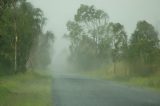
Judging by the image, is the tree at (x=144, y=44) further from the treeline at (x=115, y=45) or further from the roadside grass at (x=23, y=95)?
the roadside grass at (x=23, y=95)

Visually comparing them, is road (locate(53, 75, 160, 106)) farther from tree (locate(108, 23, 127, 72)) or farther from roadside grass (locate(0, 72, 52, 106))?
tree (locate(108, 23, 127, 72))

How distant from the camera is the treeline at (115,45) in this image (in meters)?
54.7

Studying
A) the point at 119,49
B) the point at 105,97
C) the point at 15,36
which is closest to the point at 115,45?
the point at 119,49

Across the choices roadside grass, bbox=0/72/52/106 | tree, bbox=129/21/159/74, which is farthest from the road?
tree, bbox=129/21/159/74

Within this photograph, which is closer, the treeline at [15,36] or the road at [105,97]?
the road at [105,97]

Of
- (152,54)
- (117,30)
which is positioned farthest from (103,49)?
(152,54)

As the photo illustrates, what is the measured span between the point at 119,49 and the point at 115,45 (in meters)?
1.17

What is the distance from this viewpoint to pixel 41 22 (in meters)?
74.1

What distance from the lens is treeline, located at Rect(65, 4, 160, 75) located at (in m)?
54.7

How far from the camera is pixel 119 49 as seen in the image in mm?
67688

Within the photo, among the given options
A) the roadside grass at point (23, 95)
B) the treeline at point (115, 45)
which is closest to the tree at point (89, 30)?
the treeline at point (115, 45)

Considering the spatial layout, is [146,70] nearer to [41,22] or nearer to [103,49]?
[41,22]

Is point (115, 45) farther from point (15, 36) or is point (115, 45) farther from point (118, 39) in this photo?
point (15, 36)

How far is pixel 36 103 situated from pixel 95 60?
251 feet
